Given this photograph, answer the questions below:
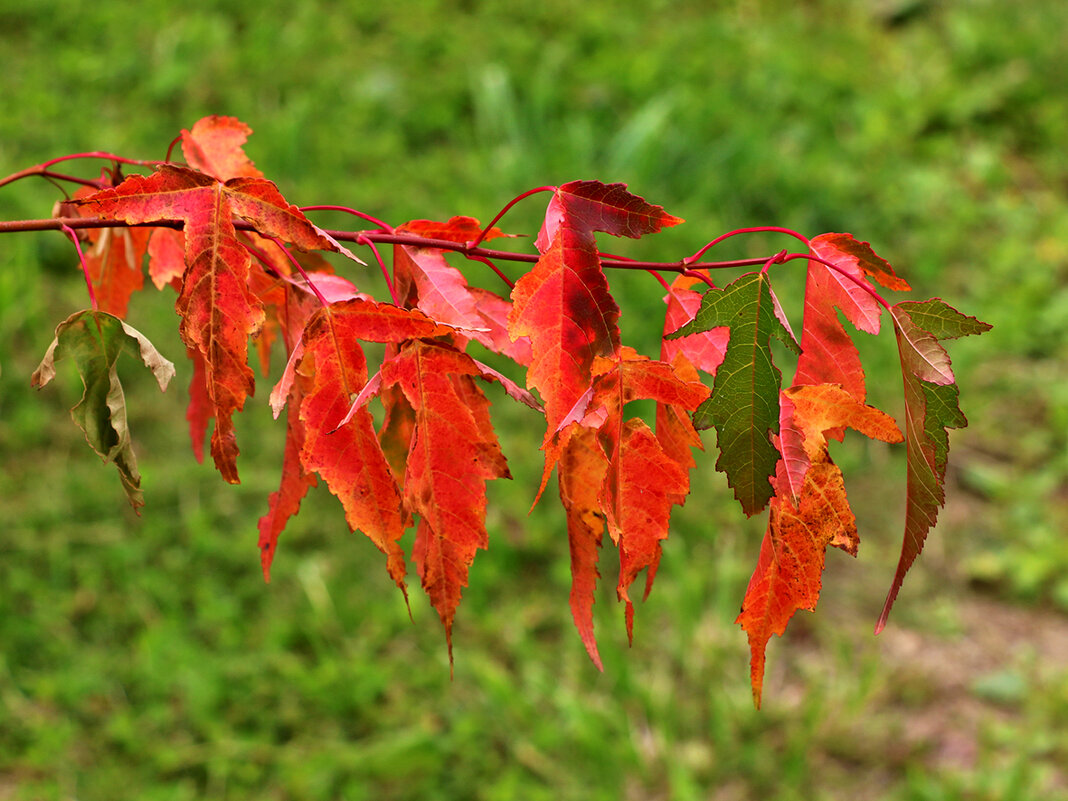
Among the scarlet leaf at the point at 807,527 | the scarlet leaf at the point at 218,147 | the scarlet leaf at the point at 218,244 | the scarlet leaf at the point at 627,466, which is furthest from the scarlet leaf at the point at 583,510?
the scarlet leaf at the point at 218,147

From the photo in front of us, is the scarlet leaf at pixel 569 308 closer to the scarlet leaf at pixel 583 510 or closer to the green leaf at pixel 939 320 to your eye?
the scarlet leaf at pixel 583 510

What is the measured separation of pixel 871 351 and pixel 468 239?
2.75 m

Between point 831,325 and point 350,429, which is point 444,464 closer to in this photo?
point 350,429

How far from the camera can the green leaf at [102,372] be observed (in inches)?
29.8

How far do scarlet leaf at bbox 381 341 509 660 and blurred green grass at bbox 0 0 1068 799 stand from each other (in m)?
1.68

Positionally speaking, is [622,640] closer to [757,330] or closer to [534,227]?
[534,227]

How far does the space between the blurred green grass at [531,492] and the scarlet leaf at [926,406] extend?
171 centimetres

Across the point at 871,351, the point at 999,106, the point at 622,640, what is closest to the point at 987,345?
the point at 871,351

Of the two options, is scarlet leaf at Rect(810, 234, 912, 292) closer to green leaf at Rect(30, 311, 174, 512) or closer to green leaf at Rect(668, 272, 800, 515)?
green leaf at Rect(668, 272, 800, 515)

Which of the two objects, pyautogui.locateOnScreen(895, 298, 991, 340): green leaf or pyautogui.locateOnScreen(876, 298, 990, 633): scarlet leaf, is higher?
pyautogui.locateOnScreen(895, 298, 991, 340): green leaf

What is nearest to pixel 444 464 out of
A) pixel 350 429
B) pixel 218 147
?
pixel 350 429

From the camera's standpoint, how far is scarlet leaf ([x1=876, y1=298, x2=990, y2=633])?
2.24ft

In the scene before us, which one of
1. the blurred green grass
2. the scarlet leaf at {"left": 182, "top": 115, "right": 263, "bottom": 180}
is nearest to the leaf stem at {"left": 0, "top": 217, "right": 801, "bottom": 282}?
the scarlet leaf at {"left": 182, "top": 115, "right": 263, "bottom": 180}

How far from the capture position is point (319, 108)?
12.6 feet
